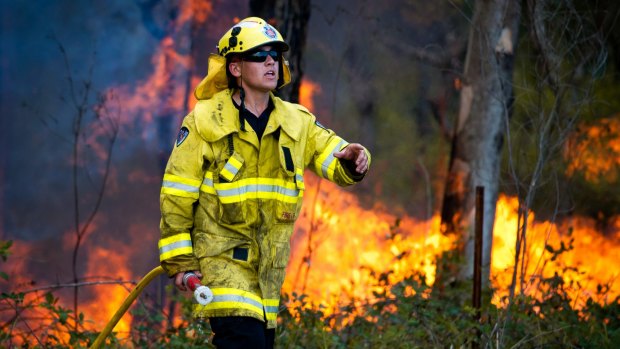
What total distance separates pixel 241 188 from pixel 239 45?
69cm

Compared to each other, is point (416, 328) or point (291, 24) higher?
point (291, 24)

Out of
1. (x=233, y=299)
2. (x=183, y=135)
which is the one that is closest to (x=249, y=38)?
(x=183, y=135)

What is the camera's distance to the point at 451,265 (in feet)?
28.9

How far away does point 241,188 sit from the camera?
14.7 feet

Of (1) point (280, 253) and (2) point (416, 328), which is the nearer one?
(1) point (280, 253)

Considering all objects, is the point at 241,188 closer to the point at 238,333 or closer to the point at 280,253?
the point at 280,253

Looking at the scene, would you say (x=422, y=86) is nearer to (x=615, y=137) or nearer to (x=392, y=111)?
(x=392, y=111)

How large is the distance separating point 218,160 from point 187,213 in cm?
28

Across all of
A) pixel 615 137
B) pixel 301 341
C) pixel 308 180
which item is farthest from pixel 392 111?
pixel 301 341

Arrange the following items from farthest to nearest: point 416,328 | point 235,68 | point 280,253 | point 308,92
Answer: point 308,92
point 416,328
point 235,68
point 280,253

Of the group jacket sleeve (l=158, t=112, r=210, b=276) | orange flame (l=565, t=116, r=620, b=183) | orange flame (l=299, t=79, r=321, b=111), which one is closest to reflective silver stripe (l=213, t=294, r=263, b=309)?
jacket sleeve (l=158, t=112, r=210, b=276)

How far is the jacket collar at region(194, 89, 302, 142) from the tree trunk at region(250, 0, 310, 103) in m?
3.66

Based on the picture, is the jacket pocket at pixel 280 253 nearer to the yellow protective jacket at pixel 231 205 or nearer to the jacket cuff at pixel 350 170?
the yellow protective jacket at pixel 231 205

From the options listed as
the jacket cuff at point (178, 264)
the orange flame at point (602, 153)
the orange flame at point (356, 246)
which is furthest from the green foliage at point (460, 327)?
the orange flame at point (602, 153)
